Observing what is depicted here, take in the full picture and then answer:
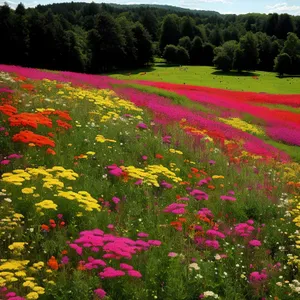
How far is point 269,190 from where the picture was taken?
9.20 m

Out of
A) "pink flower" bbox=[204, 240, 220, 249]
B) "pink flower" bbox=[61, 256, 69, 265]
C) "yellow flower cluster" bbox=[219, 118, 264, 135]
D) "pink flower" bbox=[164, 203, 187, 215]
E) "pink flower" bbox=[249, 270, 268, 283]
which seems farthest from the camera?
"yellow flower cluster" bbox=[219, 118, 264, 135]

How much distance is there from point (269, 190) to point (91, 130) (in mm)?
4714

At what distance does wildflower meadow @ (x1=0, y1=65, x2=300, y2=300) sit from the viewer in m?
4.95

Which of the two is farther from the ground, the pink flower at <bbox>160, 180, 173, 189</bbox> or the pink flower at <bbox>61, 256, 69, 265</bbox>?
the pink flower at <bbox>160, 180, 173, 189</bbox>

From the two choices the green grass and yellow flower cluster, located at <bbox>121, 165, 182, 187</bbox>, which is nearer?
yellow flower cluster, located at <bbox>121, 165, 182, 187</bbox>

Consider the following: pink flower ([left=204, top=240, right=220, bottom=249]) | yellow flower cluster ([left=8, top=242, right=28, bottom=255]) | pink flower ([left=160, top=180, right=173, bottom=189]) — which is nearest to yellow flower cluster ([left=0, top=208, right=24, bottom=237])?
yellow flower cluster ([left=8, top=242, right=28, bottom=255])

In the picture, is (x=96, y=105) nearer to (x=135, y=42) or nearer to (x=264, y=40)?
(x=135, y=42)

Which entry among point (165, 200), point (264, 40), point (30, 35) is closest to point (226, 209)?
point (165, 200)

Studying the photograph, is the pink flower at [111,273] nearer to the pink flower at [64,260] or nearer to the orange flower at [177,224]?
the pink flower at [64,260]

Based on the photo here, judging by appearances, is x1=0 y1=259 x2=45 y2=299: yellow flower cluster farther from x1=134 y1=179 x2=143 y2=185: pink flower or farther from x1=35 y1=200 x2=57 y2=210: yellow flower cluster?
x1=134 y1=179 x2=143 y2=185: pink flower

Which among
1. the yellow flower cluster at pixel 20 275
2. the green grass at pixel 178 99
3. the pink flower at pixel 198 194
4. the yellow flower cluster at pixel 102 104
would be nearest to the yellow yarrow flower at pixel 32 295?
the yellow flower cluster at pixel 20 275

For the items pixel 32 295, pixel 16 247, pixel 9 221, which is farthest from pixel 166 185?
pixel 32 295

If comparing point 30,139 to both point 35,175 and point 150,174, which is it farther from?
point 150,174

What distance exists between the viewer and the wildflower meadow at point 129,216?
495 cm
